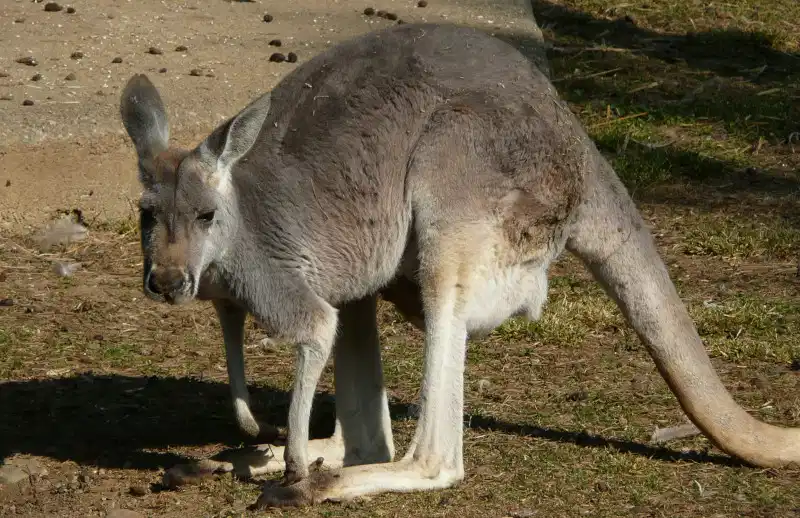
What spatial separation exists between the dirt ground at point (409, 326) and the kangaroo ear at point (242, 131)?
1101mm

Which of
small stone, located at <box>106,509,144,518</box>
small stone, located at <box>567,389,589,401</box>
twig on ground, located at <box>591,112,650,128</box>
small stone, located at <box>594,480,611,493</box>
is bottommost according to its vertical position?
small stone, located at <box>567,389,589,401</box>

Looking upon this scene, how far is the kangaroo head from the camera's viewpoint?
3.88 m

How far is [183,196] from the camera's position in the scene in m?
3.95

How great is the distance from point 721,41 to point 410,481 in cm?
634

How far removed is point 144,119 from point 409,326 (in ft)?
6.90

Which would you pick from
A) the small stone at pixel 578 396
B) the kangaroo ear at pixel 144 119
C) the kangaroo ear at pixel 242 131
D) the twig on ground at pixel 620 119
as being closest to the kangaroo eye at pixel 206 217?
the kangaroo ear at pixel 242 131

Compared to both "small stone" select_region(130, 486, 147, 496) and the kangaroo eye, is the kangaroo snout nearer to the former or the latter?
the kangaroo eye

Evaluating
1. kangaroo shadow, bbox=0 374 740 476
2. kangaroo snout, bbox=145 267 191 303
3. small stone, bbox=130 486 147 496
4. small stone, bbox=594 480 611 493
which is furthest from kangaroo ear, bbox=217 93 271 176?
small stone, bbox=594 480 611 493

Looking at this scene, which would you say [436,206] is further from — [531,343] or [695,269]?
[695,269]

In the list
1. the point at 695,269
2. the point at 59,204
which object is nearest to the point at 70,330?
the point at 59,204

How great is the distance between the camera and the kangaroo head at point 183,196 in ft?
12.7

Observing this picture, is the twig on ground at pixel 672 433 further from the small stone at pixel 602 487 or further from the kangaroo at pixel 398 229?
the small stone at pixel 602 487

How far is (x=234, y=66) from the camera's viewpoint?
7.64 meters

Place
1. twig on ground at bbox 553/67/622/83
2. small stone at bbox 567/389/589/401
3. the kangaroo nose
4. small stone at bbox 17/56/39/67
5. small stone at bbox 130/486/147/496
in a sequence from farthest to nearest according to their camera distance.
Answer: twig on ground at bbox 553/67/622/83 → small stone at bbox 17/56/39/67 → small stone at bbox 567/389/589/401 → small stone at bbox 130/486/147/496 → the kangaroo nose
